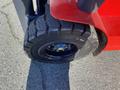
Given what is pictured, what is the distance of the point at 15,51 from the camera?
199 centimetres

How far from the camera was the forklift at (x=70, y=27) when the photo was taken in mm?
1543

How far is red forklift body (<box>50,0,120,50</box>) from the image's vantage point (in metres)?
1.53

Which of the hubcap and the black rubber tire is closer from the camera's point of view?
the black rubber tire

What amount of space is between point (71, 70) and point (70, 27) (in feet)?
1.36

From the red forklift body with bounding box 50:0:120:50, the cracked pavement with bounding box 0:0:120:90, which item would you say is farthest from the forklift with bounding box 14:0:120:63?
the cracked pavement with bounding box 0:0:120:90

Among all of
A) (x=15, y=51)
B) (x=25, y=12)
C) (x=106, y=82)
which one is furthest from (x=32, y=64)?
(x=106, y=82)

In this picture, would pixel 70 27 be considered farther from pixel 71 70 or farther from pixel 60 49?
pixel 71 70

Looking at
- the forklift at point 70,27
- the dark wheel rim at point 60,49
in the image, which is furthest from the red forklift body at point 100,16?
the dark wheel rim at point 60,49

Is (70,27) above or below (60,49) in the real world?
above

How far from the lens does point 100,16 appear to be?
1675 mm

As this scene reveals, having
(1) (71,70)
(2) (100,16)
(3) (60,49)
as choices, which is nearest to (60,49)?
(3) (60,49)

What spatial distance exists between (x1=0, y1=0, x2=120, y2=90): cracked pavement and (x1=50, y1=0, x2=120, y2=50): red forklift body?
0.76ft

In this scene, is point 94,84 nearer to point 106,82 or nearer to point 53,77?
point 106,82

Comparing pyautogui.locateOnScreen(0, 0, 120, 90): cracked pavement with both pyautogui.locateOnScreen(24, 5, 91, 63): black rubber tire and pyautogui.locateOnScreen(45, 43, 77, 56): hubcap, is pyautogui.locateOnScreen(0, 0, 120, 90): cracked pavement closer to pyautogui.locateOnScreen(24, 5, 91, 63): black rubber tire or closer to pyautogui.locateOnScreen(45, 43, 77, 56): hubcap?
pyautogui.locateOnScreen(45, 43, 77, 56): hubcap
